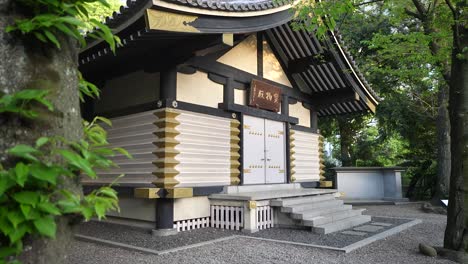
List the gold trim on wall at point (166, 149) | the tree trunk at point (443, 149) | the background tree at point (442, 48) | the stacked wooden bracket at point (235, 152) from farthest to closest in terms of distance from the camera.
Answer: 1. the tree trunk at point (443, 149)
2. the stacked wooden bracket at point (235, 152)
3. the gold trim on wall at point (166, 149)
4. the background tree at point (442, 48)

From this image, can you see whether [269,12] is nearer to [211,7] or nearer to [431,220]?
[211,7]

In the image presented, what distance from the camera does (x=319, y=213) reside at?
26.1 feet

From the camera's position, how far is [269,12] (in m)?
7.66

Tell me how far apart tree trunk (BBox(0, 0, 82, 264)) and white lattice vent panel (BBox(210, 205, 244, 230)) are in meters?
6.30

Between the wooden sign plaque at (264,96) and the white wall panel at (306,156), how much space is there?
4.44ft

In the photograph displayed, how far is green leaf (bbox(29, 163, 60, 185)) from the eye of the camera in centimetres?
118

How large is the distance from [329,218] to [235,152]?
2.51 metres

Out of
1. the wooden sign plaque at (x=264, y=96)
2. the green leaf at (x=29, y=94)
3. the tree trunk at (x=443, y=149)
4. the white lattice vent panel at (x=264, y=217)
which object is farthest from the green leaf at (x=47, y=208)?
the tree trunk at (x=443, y=149)

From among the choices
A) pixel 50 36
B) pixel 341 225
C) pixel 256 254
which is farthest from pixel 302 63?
pixel 50 36

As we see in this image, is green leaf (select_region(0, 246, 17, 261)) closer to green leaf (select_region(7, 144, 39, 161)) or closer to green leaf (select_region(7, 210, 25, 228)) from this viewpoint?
green leaf (select_region(7, 210, 25, 228))

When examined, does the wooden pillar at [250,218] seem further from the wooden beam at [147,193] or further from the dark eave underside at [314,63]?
the dark eave underside at [314,63]

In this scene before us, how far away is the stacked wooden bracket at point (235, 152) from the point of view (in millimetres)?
8422

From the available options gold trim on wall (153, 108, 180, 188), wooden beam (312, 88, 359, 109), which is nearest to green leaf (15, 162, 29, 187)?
gold trim on wall (153, 108, 180, 188)

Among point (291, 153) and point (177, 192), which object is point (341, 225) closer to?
point (291, 153)
